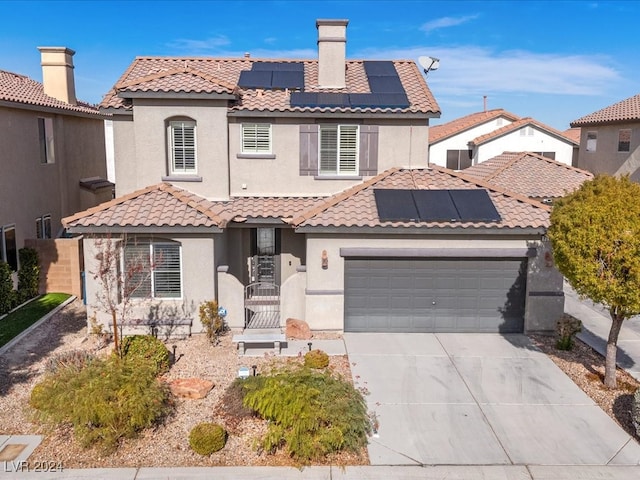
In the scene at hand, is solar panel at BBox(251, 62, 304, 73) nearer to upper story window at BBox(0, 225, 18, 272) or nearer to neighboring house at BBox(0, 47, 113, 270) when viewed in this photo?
neighboring house at BBox(0, 47, 113, 270)

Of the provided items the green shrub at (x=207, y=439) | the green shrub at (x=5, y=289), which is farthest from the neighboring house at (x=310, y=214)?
the green shrub at (x=207, y=439)

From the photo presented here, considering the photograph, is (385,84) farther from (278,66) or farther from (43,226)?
(43,226)

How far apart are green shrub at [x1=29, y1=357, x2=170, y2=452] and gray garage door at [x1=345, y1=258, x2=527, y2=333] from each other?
22.6 feet

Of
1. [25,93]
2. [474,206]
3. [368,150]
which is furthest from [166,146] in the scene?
[474,206]

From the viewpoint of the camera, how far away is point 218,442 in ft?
33.2

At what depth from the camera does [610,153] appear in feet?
113

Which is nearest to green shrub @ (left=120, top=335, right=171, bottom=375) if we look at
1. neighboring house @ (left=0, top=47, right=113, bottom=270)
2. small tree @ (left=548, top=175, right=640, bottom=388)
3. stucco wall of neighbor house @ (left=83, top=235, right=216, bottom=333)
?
stucco wall of neighbor house @ (left=83, top=235, right=216, bottom=333)

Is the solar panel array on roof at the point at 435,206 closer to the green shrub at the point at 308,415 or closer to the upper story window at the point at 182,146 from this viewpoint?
the upper story window at the point at 182,146

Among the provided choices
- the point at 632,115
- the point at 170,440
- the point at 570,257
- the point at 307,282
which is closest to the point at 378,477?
the point at 170,440

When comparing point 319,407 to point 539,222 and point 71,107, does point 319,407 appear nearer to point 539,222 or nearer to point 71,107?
point 539,222

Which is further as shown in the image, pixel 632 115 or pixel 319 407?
pixel 632 115

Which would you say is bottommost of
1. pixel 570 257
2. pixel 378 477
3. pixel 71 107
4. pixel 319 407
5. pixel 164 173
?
pixel 378 477

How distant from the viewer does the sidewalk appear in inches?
567

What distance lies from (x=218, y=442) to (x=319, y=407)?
190 centimetres
